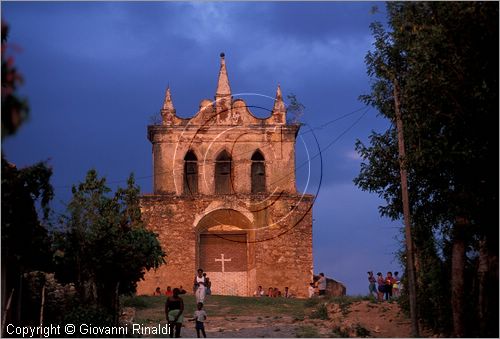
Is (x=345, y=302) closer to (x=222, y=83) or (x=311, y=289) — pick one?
(x=311, y=289)

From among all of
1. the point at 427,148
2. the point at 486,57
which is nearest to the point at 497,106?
the point at 486,57

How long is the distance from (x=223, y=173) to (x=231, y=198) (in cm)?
135

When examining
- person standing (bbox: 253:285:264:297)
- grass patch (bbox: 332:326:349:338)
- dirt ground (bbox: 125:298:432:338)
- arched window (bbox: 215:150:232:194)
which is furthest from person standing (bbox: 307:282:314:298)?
grass patch (bbox: 332:326:349:338)

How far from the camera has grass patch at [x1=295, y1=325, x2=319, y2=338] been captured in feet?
69.8

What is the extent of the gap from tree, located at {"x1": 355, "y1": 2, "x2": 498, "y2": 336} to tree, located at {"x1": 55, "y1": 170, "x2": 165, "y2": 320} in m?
5.78

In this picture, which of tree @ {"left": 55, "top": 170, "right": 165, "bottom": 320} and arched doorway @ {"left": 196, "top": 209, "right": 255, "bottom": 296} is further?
arched doorway @ {"left": 196, "top": 209, "right": 255, "bottom": 296}

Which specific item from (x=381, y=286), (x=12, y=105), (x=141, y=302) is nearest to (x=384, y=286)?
(x=381, y=286)

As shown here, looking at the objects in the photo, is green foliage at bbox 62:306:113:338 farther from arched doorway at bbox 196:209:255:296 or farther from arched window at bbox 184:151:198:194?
arched window at bbox 184:151:198:194

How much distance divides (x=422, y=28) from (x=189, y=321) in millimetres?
10624

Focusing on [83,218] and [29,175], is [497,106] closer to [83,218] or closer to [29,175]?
[29,175]

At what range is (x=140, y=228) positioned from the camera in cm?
2358

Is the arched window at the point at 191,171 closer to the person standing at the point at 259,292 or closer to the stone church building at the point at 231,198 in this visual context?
the stone church building at the point at 231,198

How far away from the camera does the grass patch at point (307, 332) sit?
69.8 ft

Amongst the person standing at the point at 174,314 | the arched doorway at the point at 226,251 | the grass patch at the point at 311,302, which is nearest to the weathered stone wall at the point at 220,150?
the arched doorway at the point at 226,251
